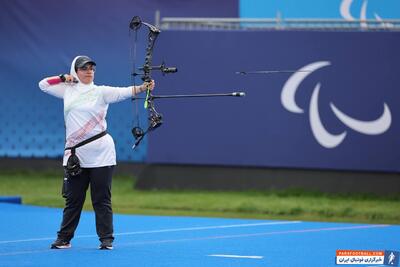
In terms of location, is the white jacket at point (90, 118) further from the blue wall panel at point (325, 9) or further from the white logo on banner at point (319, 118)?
the blue wall panel at point (325, 9)

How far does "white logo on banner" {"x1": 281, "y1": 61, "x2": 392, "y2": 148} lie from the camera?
60.2 feet

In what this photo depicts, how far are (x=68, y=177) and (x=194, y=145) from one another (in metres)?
7.42

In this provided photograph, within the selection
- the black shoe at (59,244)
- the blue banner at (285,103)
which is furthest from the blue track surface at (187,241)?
the blue banner at (285,103)

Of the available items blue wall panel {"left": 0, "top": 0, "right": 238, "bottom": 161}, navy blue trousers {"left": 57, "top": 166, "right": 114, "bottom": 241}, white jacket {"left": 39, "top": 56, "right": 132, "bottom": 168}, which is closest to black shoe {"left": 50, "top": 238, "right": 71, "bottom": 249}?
navy blue trousers {"left": 57, "top": 166, "right": 114, "bottom": 241}

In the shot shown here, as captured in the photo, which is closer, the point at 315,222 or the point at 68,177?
the point at 68,177

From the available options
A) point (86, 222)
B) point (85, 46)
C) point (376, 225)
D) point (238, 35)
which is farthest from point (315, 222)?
point (85, 46)

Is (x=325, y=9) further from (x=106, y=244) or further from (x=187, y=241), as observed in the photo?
(x=106, y=244)

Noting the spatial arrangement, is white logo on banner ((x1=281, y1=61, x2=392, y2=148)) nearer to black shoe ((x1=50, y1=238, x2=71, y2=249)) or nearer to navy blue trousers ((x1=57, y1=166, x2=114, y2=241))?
navy blue trousers ((x1=57, y1=166, x2=114, y2=241))

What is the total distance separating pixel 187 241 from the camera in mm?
13008

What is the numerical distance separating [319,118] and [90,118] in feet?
24.4

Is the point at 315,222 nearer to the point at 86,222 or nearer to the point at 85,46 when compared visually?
the point at 86,222

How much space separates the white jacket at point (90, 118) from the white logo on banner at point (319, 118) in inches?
272

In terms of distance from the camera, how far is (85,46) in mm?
22031

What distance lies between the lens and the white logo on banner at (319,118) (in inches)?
723
